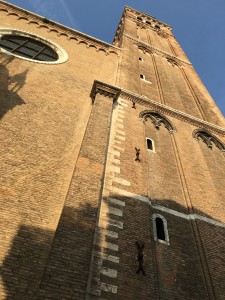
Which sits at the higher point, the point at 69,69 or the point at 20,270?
the point at 69,69

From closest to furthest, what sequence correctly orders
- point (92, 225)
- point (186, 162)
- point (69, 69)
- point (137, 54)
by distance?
point (92, 225) < point (186, 162) < point (69, 69) < point (137, 54)

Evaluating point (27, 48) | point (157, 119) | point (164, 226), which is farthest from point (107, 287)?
point (27, 48)

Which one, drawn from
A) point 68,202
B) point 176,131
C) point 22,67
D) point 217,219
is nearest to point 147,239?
point 68,202

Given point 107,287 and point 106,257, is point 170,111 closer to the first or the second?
point 106,257

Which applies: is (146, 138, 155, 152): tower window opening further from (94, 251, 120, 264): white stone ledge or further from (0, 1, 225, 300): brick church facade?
(94, 251, 120, 264): white stone ledge

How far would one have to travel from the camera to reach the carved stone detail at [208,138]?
13680mm

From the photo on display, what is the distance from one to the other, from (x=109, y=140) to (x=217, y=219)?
414cm

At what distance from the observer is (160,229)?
8.77 metres

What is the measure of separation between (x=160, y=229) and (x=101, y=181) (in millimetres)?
2053

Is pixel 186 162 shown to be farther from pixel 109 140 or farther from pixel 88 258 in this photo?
pixel 88 258

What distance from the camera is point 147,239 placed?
8039mm

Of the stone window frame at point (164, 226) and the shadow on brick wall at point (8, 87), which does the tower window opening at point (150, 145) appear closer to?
the stone window frame at point (164, 226)

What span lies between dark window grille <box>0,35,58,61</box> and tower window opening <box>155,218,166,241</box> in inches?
391

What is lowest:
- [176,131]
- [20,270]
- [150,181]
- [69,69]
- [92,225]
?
[20,270]
